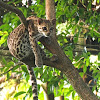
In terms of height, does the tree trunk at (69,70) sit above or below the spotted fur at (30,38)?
below

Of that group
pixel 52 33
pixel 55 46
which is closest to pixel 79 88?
pixel 55 46

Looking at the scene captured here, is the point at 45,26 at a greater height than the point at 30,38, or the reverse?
the point at 45,26

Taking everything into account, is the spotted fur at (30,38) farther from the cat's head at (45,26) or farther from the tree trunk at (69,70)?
the tree trunk at (69,70)

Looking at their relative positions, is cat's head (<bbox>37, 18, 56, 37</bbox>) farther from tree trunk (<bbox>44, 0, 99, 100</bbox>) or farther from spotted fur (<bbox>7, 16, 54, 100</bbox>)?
tree trunk (<bbox>44, 0, 99, 100</bbox>)

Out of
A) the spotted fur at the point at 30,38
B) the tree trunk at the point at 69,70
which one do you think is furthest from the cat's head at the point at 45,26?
the tree trunk at the point at 69,70

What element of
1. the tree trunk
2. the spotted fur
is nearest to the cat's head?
the spotted fur

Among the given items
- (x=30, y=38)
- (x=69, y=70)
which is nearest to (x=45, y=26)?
(x=30, y=38)

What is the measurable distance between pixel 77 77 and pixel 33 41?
2.23 feet

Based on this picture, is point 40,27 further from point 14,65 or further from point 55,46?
point 14,65

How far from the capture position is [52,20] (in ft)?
8.89

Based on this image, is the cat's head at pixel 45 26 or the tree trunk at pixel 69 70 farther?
the cat's head at pixel 45 26

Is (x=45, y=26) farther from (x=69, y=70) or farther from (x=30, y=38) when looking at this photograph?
(x=69, y=70)

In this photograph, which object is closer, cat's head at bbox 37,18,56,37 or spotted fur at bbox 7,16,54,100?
spotted fur at bbox 7,16,54,100

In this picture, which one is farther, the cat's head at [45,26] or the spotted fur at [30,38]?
the cat's head at [45,26]
